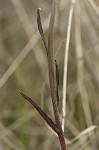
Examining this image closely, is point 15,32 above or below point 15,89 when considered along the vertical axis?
above

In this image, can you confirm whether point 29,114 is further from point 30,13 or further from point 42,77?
point 30,13

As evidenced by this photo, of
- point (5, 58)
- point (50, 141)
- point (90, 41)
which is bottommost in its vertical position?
point (50, 141)

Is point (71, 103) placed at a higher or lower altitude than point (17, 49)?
lower

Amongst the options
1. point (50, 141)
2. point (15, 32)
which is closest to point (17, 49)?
point (15, 32)

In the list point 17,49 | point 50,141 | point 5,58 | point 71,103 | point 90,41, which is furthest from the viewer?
point 17,49

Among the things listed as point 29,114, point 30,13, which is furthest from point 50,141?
point 30,13

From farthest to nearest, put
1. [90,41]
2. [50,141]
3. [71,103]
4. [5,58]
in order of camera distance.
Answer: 1. [5,58]
2. [90,41]
3. [71,103]
4. [50,141]

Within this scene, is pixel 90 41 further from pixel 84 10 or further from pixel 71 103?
pixel 71 103

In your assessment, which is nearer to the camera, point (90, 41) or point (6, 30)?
point (90, 41)

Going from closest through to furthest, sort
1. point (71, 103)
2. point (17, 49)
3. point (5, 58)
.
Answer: point (71, 103), point (5, 58), point (17, 49)
